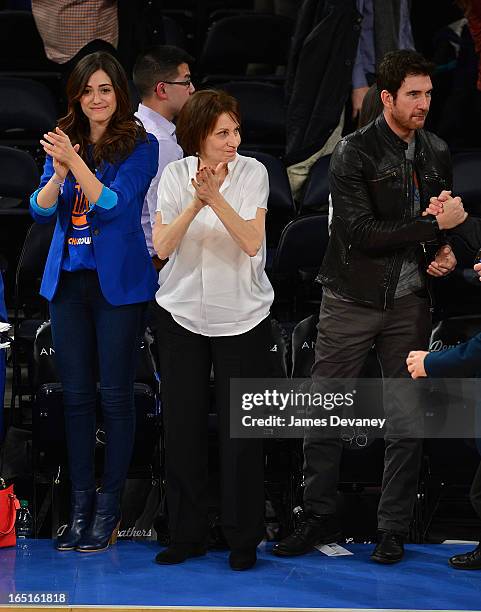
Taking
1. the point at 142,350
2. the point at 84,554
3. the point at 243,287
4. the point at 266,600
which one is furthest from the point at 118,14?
the point at 266,600

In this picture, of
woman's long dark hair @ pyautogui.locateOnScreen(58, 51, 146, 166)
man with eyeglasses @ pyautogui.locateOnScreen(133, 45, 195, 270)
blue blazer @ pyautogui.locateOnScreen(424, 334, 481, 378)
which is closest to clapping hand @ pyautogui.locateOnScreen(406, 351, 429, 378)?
blue blazer @ pyautogui.locateOnScreen(424, 334, 481, 378)

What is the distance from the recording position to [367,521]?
5051 millimetres

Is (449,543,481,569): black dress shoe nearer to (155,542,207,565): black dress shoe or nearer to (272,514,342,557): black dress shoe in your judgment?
(272,514,342,557): black dress shoe

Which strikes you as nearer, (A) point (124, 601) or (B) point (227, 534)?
(A) point (124, 601)

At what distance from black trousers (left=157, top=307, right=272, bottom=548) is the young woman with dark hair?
0.17 meters

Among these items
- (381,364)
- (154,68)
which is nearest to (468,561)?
(381,364)

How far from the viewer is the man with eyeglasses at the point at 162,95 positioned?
5.24 meters

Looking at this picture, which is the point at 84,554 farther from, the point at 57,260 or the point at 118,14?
the point at 118,14

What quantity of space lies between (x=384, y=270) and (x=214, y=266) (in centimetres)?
64

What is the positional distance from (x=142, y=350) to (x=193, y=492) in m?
Answer: 0.91

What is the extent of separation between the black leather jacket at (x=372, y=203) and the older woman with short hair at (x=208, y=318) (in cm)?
30

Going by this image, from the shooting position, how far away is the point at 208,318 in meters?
4.45

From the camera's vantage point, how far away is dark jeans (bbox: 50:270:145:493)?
4594 millimetres

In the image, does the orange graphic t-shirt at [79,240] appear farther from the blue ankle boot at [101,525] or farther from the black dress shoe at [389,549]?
the black dress shoe at [389,549]
